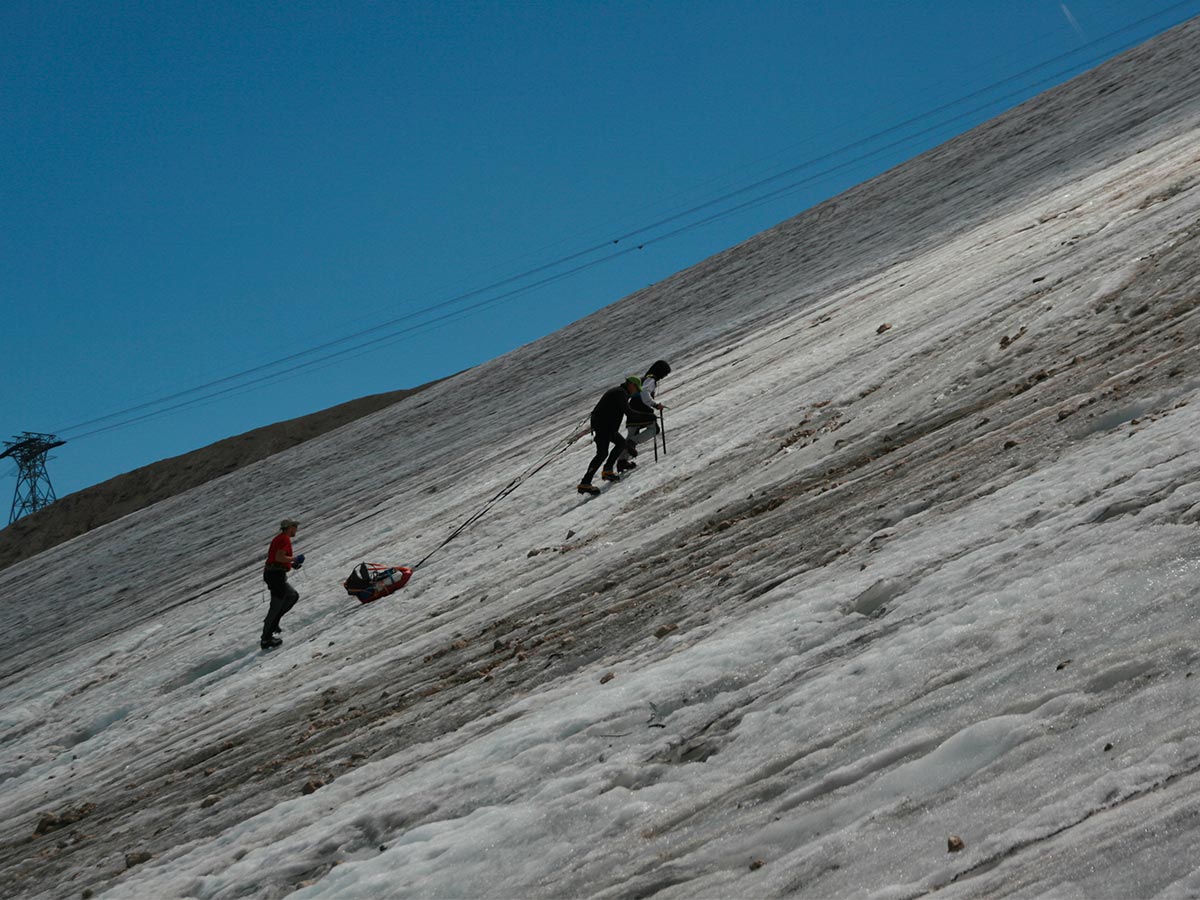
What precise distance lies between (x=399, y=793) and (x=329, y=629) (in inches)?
264

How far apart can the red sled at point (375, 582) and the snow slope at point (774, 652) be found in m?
0.36

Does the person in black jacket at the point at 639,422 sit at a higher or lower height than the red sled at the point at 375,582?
higher

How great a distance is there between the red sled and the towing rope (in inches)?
21.4

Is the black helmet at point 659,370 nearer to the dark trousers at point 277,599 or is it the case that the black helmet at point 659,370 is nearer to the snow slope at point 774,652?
the snow slope at point 774,652

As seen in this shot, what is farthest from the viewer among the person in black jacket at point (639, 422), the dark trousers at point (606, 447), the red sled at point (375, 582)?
the person in black jacket at point (639, 422)

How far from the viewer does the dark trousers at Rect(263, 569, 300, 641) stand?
48.1 ft

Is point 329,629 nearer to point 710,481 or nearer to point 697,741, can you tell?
point 710,481

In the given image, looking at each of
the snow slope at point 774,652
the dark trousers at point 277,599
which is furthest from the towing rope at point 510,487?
the dark trousers at point 277,599

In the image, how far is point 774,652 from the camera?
7.14 metres

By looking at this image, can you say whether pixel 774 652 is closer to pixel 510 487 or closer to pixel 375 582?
pixel 375 582

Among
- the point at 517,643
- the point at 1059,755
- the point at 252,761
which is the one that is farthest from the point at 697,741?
the point at 252,761

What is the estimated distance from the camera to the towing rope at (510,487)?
53.1 ft

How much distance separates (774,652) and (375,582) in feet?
Result: 28.1

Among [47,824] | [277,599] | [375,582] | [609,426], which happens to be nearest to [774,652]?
[47,824]
